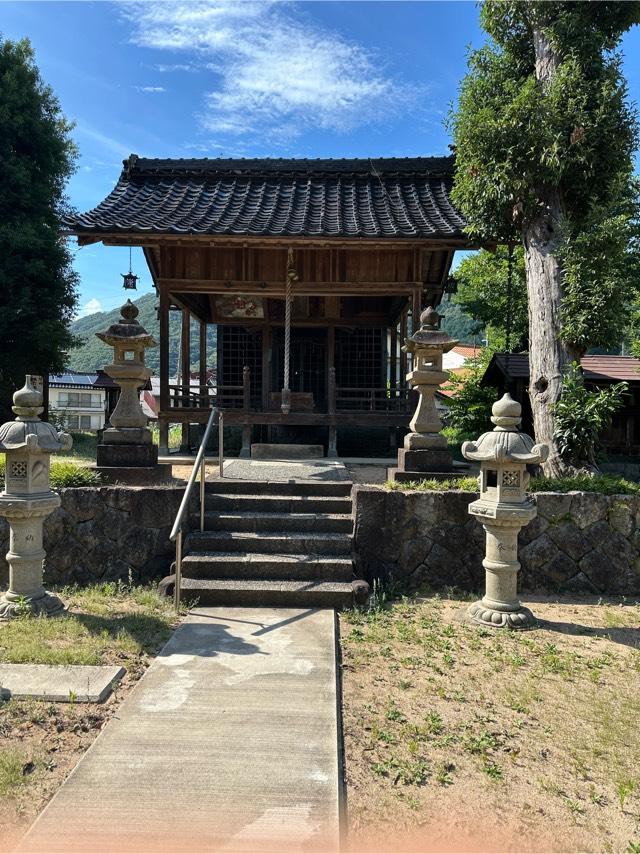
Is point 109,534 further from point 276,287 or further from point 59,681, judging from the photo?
point 276,287

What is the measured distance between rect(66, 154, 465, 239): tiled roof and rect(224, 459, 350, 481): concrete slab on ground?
4237mm

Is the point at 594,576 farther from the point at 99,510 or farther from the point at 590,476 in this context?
the point at 99,510

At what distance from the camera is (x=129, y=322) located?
733 cm

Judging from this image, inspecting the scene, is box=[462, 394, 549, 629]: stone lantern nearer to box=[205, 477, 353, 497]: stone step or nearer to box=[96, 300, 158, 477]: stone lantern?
box=[205, 477, 353, 497]: stone step

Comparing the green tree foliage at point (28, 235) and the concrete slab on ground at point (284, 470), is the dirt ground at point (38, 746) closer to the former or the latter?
the concrete slab on ground at point (284, 470)

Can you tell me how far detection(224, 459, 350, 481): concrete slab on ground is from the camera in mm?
7723

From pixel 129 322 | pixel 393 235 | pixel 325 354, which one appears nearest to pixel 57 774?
pixel 129 322

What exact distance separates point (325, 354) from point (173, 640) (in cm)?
1003

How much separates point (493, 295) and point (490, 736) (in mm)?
16597

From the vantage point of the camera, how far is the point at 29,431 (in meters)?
5.30

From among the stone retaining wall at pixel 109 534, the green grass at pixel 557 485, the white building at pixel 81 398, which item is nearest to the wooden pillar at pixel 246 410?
the stone retaining wall at pixel 109 534

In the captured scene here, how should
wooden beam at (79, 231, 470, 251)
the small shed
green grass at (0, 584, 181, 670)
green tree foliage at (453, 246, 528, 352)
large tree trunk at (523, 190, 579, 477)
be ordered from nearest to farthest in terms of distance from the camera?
green grass at (0, 584, 181, 670) < large tree trunk at (523, 190, 579, 477) < wooden beam at (79, 231, 470, 251) < the small shed < green tree foliage at (453, 246, 528, 352)

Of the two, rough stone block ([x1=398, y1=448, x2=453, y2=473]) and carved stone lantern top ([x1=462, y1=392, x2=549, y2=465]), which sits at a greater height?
carved stone lantern top ([x1=462, y1=392, x2=549, y2=465])

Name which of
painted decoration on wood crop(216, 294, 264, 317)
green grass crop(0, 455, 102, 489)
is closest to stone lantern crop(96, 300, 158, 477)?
green grass crop(0, 455, 102, 489)
